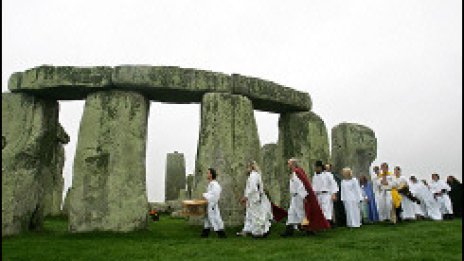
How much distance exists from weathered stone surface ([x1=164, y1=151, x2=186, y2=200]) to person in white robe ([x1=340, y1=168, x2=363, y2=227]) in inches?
425

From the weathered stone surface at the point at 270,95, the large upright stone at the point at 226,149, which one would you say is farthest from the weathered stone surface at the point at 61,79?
the weathered stone surface at the point at 270,95

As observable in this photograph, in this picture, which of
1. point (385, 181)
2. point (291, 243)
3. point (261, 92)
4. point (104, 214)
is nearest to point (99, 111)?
point (104, 214)

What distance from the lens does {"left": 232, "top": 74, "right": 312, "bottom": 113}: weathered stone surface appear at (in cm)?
1022

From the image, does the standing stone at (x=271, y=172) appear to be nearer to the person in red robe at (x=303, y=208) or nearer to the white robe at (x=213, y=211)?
the person in red robe at (x=303, y=208)

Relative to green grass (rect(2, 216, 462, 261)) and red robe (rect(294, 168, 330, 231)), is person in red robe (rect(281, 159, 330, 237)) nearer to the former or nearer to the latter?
red robe (rect(294, 168, 330, 231))

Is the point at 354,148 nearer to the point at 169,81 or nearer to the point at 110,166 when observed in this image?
the point at 169,81

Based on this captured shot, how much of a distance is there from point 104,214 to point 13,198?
184 cm

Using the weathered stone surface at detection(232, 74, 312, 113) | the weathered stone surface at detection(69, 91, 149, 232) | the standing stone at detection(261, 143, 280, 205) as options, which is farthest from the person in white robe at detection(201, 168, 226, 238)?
the standing stone at detection(261, 143, 280, 205)

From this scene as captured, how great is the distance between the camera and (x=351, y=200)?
10.3 m

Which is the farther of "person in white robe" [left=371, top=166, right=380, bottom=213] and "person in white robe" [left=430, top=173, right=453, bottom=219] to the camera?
"person in white robe" [left=430, top=173, right=453, bottom=219]

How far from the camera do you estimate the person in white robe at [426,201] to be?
41.9ft

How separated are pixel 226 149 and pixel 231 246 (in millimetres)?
3121

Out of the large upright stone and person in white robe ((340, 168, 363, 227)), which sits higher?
the large upright stone

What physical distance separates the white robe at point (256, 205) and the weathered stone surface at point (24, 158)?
447cm
